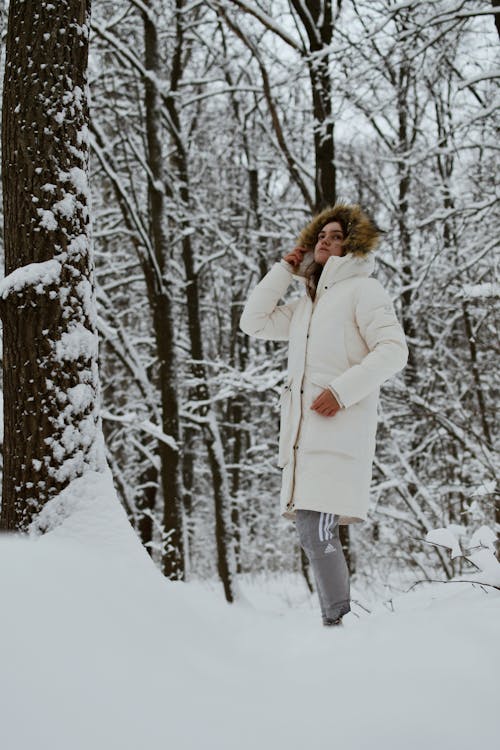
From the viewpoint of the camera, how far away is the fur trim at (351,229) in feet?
9.51

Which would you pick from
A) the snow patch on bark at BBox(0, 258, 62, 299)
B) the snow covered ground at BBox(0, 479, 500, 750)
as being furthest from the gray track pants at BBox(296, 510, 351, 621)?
the snow patch on bark at BBox(0, 258, 62, 299)

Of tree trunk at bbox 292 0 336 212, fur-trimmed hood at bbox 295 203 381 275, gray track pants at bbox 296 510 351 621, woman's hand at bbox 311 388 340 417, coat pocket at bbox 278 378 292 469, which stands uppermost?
tree trunk at bbox 292 0 336 212

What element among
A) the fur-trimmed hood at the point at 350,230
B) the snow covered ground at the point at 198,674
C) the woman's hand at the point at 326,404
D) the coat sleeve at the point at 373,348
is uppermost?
the fur-trimmed hood at the point at 350,230

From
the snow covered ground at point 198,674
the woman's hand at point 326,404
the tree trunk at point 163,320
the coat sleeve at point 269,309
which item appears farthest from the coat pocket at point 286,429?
the tree trunk at point 163,320

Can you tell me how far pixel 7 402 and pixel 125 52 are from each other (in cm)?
610

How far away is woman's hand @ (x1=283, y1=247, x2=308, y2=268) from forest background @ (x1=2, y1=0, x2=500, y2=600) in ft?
3.72

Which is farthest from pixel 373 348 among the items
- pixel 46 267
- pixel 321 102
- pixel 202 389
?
pixel 202 389

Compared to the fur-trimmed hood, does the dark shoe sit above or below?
below

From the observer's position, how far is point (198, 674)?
121 centimetres

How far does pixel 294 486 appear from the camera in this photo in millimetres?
2609

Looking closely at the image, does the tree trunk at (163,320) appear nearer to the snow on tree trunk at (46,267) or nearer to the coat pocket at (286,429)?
the coat pocket at (286,429)

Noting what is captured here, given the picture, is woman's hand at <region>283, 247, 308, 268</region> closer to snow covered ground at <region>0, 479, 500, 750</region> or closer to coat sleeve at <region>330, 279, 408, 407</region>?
coat sleeve at <region>330, 279, 408, 407</region>

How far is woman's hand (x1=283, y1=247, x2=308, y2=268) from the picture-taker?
3146mm

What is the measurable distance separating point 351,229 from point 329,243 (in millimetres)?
128
